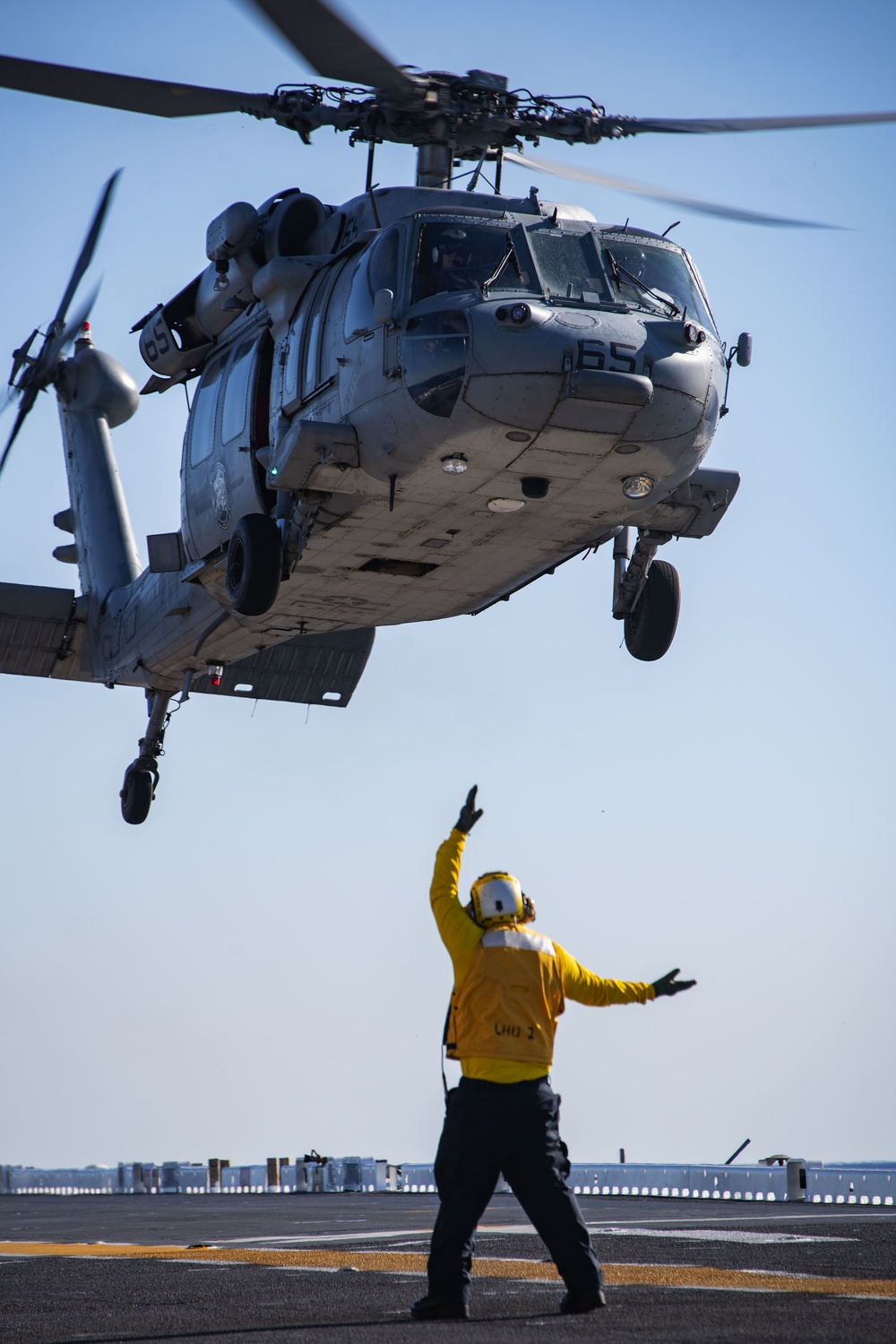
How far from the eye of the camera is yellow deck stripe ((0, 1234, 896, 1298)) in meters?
8.36

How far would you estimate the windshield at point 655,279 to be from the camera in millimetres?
14180

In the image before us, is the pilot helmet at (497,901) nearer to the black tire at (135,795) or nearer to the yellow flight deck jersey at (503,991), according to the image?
the yellow flight deck jersey at (503,991)

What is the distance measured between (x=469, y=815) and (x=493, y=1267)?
140 inches

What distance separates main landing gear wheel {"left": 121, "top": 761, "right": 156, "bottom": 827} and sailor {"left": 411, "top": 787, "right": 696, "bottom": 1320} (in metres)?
14.4

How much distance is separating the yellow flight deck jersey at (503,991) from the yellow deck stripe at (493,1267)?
1.79 meters

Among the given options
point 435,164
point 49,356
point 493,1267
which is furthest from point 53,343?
point 493,1267

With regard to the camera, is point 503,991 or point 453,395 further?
point 453,395

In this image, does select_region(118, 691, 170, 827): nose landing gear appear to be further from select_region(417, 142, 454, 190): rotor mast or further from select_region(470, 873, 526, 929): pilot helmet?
select_region(470, 873, 526, 929): pilot helmet

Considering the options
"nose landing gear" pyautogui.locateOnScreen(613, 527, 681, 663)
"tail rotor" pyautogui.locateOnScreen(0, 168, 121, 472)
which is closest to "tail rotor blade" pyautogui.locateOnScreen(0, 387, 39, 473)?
"tail rotor" pyautogui.locateOnScreen(0, 168, 121, 472)

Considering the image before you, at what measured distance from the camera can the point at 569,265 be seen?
14094 mm

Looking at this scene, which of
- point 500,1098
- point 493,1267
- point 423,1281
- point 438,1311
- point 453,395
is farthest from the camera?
point 453,395

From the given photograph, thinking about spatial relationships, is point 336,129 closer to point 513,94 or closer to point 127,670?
point 513,94

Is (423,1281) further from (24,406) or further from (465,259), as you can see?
(24,406)

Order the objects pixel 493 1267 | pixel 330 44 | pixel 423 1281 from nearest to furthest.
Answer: pixel 423 1281 → pixel 493 1267 → pixel 330 44
